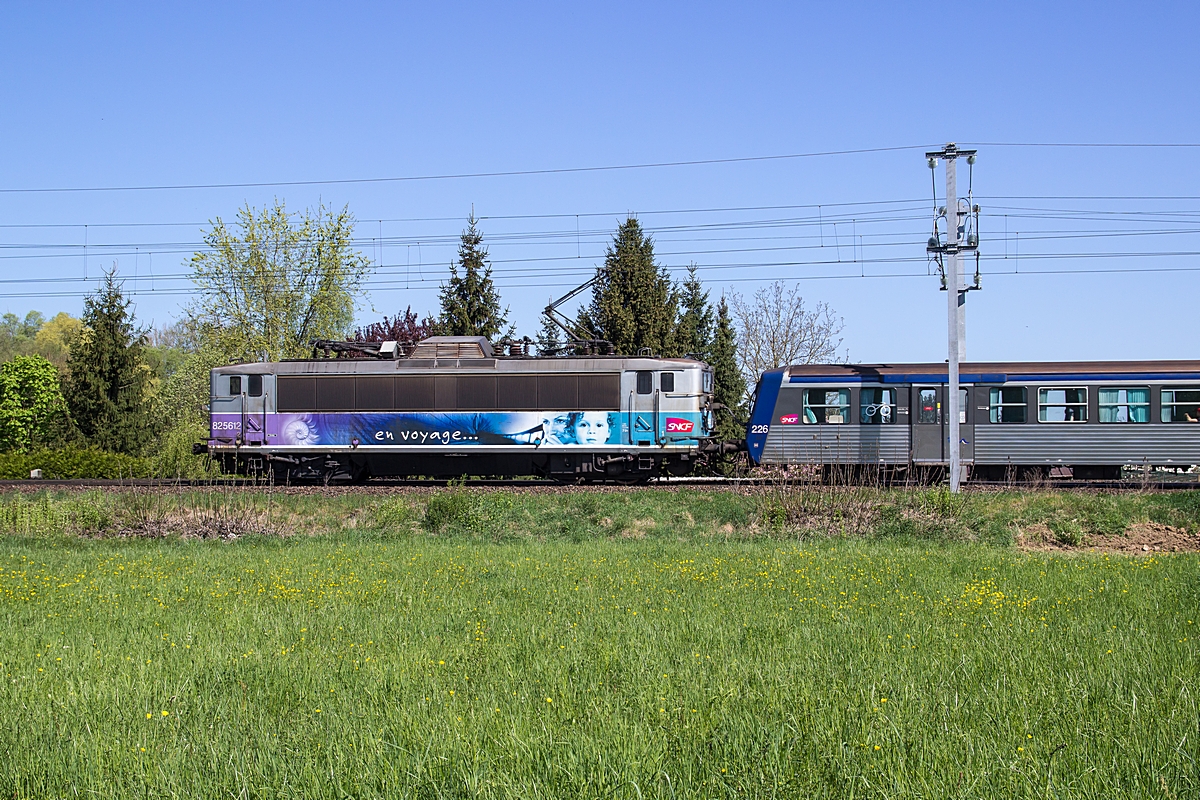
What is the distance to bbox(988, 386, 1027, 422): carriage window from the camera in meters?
24.2

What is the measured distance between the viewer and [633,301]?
128 ft

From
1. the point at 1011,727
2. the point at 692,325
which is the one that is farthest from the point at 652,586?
the point at 692,325

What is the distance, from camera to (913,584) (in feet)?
37.5

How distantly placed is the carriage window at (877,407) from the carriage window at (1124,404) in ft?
16.1

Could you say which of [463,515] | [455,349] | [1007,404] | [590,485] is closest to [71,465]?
[455,349]

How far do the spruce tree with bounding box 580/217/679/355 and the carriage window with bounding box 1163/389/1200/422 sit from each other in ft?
61.2

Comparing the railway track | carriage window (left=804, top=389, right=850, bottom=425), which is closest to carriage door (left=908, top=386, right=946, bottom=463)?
the railway track

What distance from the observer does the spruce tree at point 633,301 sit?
127 ft

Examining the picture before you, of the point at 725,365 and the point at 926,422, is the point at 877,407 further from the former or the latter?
the point at 725,365

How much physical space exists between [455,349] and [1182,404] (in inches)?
702

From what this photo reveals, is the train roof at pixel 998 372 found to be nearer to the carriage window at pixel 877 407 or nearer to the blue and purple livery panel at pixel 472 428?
the carriage window at pixel 877 407

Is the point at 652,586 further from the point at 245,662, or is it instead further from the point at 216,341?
the point at 216,341

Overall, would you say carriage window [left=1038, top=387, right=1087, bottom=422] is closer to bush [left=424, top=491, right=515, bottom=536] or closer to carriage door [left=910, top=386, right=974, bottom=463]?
carriage door [left=910, top=386, right=974, bottom=463]

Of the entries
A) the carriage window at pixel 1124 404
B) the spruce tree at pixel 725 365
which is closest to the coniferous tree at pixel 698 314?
the spruce tree at pixel 725 365
